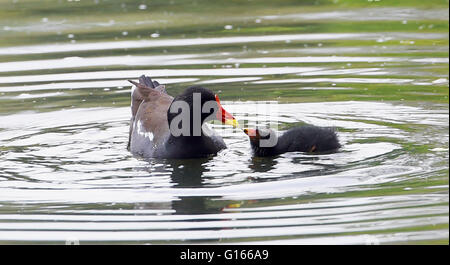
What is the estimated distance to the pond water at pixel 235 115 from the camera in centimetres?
629

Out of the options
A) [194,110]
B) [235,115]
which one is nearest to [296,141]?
[194,110]

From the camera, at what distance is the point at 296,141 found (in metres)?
8.20

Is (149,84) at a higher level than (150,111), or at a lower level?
higher

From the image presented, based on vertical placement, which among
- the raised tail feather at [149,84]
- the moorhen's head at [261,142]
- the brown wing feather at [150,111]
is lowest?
the moorhen's head at [261,142]

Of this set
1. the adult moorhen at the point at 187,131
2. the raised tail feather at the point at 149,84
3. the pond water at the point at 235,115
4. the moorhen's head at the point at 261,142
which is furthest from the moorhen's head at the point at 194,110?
the raised tail feather at the point at 149,84

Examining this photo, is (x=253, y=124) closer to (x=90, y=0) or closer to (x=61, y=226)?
(x=61, y=226)

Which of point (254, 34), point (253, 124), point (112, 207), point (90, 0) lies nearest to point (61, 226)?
point (112, 207)

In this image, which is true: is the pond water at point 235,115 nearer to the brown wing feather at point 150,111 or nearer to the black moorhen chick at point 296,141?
the black moorhen chick at point 296,141

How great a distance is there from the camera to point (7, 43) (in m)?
13.2

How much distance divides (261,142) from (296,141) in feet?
1.03

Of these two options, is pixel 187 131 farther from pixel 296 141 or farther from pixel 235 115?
pixel 235 115

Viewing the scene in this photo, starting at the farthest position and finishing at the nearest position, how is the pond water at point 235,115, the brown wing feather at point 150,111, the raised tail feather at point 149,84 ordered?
1. the raised tail feather at point 149,84
2. the brown wing feather at point 150,111
3. the pond water at point 235,115

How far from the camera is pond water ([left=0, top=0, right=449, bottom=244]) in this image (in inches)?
248

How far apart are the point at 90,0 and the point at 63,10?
862mm
